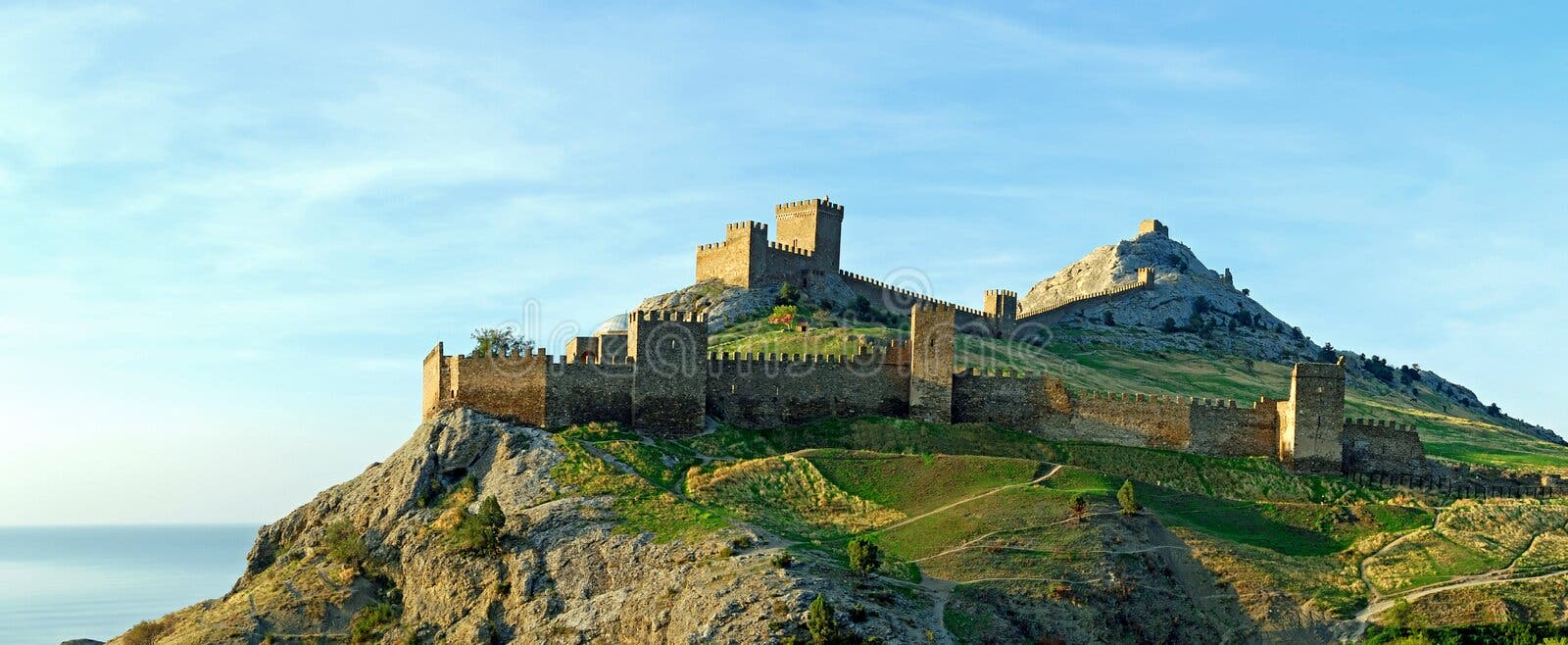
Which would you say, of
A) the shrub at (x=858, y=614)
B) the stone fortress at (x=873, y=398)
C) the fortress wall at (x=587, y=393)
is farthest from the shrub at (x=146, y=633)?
the shrub at (x=858, y=614)

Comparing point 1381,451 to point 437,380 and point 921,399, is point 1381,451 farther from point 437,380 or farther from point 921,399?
point 437,380

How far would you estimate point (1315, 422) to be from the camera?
74.1 meters

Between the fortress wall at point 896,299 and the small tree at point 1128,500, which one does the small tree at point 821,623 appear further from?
the fortress wall at point 896,299

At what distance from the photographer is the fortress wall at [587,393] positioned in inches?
2699

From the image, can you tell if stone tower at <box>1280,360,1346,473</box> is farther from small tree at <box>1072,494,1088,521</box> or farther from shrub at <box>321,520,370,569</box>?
shrub at <box>321,520,370,569</box>

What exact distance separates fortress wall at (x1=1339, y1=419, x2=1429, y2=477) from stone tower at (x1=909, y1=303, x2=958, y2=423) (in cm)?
1862

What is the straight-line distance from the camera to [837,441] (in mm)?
70562

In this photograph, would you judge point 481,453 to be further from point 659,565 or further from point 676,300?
point 676,300

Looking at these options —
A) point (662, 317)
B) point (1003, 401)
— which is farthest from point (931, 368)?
point (662, 317)

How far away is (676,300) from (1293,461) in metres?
44.5

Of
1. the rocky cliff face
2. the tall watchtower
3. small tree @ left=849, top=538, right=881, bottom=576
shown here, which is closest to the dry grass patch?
the rocky cliff face

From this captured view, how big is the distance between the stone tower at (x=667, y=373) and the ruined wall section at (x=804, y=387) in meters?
1.26

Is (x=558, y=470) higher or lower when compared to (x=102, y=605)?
higher

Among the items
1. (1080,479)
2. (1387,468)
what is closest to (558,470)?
(1080,479)
